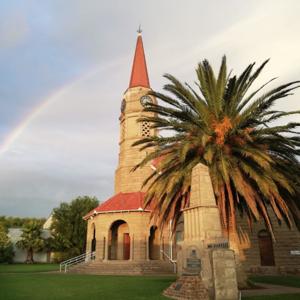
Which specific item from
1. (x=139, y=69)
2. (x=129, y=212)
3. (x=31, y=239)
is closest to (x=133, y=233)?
(x=129, y=212)

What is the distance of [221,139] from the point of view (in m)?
14.7

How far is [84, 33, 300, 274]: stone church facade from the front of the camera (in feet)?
81.0

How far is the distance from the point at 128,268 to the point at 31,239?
26627 mm

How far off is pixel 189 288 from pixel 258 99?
8830mm

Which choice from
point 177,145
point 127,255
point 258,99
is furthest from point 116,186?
point 258,99

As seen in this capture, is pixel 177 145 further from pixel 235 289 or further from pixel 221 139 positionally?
pixel 235 289

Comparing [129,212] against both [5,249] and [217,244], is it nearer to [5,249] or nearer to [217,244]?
[217,244]

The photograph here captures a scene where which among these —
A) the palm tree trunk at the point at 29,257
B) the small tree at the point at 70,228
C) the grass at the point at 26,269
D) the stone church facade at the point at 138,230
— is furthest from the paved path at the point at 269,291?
the palm tree trunk at the point at 29,257

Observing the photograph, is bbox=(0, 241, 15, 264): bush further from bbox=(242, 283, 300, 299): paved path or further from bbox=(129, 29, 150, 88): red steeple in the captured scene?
bbox=(242, 283, 300, 299): paved path

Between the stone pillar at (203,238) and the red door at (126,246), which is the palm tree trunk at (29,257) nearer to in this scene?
the red door at (126,246)

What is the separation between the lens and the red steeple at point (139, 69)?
35.5 m

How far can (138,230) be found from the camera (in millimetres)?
27344

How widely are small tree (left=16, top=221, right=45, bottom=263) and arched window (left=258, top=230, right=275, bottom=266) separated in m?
32.3

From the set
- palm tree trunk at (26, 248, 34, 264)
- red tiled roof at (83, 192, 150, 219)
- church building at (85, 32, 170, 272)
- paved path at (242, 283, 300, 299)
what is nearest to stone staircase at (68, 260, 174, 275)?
church building at (85, 32, 170, 272)
